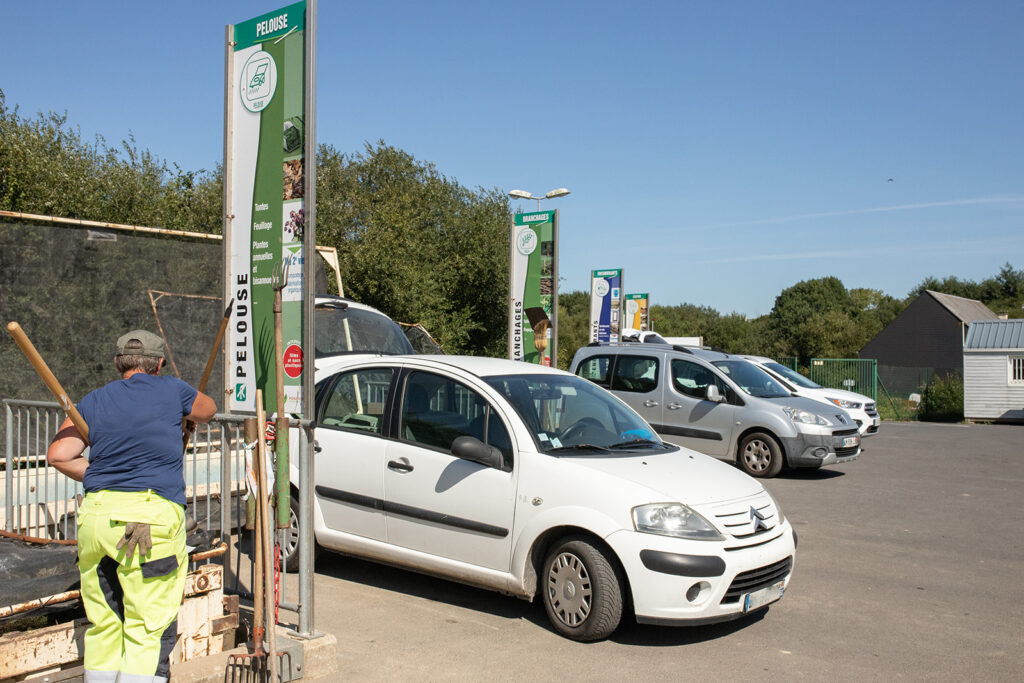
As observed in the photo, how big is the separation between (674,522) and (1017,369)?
26101mm

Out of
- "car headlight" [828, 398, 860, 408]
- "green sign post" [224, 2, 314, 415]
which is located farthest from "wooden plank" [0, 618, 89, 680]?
"car headlight" [828, 398, 860, 408]

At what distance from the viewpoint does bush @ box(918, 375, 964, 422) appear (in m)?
27.9

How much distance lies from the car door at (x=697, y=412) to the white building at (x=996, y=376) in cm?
1813

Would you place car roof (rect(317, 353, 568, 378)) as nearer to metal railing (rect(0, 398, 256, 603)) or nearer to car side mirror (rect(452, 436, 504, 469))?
car side mirror (rect(452, 436, 504, 469))

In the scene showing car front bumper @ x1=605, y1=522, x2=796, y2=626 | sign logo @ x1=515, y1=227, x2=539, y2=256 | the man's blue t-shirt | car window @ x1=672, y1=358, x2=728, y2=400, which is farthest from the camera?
sign logo @ x1=515, y1=227, x2=539, y2=256

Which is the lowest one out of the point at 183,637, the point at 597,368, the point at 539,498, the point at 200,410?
the point at 183,637

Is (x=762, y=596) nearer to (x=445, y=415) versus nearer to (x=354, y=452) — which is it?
(x=445, y=415)

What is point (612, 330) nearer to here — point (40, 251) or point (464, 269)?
point (464, 269)

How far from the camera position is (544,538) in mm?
5395

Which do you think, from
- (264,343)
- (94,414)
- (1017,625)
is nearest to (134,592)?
(94,414)

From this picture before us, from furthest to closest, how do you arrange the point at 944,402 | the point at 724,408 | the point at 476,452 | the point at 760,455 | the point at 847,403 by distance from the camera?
the point at 944,402, the point at 847,403, the point at 724,408, the point at 760,455, the point at 476,452

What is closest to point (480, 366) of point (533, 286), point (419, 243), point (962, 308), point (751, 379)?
point (751, 379)

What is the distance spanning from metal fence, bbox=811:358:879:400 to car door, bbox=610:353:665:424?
20.0 m

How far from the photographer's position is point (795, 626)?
568 centimetres
